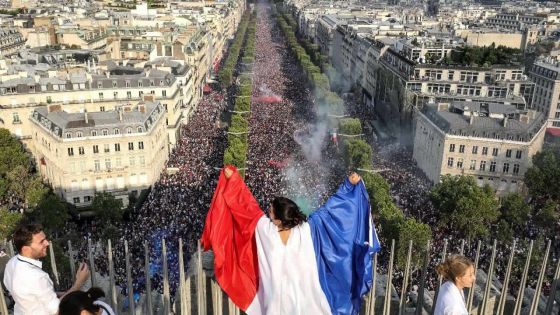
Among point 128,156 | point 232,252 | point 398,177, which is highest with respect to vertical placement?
point 232,252

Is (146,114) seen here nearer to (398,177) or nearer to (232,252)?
(398,177)

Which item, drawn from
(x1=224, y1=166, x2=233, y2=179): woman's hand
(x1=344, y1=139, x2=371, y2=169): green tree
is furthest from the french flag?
(x1=344, y1=139, x2=371, y2=169): green tree

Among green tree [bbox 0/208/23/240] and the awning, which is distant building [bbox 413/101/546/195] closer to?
the awning

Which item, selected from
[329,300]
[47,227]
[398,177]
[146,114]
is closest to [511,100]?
[398,177]

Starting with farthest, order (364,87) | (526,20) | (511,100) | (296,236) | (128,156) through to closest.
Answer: (526,20), (364,87), (511,100), (128,156), (296,236)

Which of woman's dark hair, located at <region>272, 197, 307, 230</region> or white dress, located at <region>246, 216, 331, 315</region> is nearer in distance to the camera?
woman's dark hair, located at <region>272, 197, 307, 230</region>
